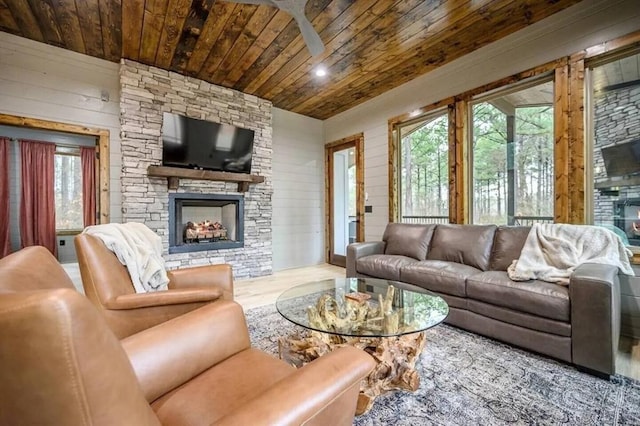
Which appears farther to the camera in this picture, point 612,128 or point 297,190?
point 297,190

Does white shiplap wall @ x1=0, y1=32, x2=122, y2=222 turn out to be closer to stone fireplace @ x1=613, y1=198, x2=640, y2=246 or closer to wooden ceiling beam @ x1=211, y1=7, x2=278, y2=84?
wooden ceiling beam @ x1=211, y1=7, x2=278, y2=84

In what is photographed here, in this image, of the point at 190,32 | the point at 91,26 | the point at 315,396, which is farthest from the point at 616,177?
the point at 91,26

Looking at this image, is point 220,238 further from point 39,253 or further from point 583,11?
point 583,11

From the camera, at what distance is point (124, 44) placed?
10.3 ft

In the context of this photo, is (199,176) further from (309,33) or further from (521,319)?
(521,319)

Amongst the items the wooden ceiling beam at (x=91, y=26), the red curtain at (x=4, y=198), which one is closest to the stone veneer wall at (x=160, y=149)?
the wooden ceiling beam at (x=91, y=26)

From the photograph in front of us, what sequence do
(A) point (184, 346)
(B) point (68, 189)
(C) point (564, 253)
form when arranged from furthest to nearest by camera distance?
(B) point (68, 189), (C) point (564, 253), (A) point (184, 346)

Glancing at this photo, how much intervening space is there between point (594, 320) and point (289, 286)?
121 inches

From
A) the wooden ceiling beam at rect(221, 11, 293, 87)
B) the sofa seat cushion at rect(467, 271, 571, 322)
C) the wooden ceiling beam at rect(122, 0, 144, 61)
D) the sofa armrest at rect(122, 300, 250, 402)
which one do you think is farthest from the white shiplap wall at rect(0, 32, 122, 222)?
the sofa seat cushion at rect(467, 271, 571, 322)

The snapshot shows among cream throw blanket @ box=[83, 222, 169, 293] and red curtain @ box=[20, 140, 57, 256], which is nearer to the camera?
cream throw blanket @ box=[83, 222, 169, 293]

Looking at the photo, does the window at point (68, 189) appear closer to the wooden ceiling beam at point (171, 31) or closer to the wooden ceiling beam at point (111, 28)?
the wooden ceiling beam at point (111, 28)

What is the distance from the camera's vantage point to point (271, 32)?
2.93 metres

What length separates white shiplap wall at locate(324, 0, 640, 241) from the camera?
2.53m

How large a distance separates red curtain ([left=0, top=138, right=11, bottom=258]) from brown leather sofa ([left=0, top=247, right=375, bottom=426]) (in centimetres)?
540
